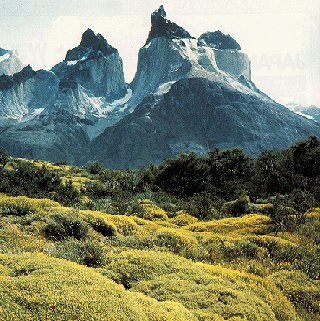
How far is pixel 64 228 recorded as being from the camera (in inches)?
606

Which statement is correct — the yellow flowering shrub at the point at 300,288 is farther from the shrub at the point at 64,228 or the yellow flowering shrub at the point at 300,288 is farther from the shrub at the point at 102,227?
the shrub at the point at 64,228

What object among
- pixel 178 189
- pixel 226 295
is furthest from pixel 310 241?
pixel 178 189

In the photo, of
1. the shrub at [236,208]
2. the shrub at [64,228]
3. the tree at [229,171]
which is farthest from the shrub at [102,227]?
the tree at [229,171]

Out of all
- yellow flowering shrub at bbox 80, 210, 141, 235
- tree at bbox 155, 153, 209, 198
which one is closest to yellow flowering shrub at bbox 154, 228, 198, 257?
yellow flowering shrub at bbox 80, 210, 141, 235

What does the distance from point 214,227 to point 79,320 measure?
14.5 meters

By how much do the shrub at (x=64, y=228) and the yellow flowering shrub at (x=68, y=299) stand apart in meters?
5.41

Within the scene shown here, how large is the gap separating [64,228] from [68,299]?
7927 millimetres

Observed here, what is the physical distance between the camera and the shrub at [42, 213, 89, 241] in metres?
15.0

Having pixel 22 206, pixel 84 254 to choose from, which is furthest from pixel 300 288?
pixel 22 206

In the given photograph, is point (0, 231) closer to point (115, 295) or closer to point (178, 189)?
point (115, 295)

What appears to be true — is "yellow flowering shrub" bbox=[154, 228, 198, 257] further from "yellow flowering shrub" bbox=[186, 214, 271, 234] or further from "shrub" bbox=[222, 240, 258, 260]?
"yellow flowering shrub" bbox=[186, 214, 271, 234]

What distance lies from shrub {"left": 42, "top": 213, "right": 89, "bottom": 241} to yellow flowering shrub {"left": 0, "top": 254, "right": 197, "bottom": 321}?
5409mm

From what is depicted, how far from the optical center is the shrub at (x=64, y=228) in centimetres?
1496

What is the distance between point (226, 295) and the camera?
9953 millimetres
